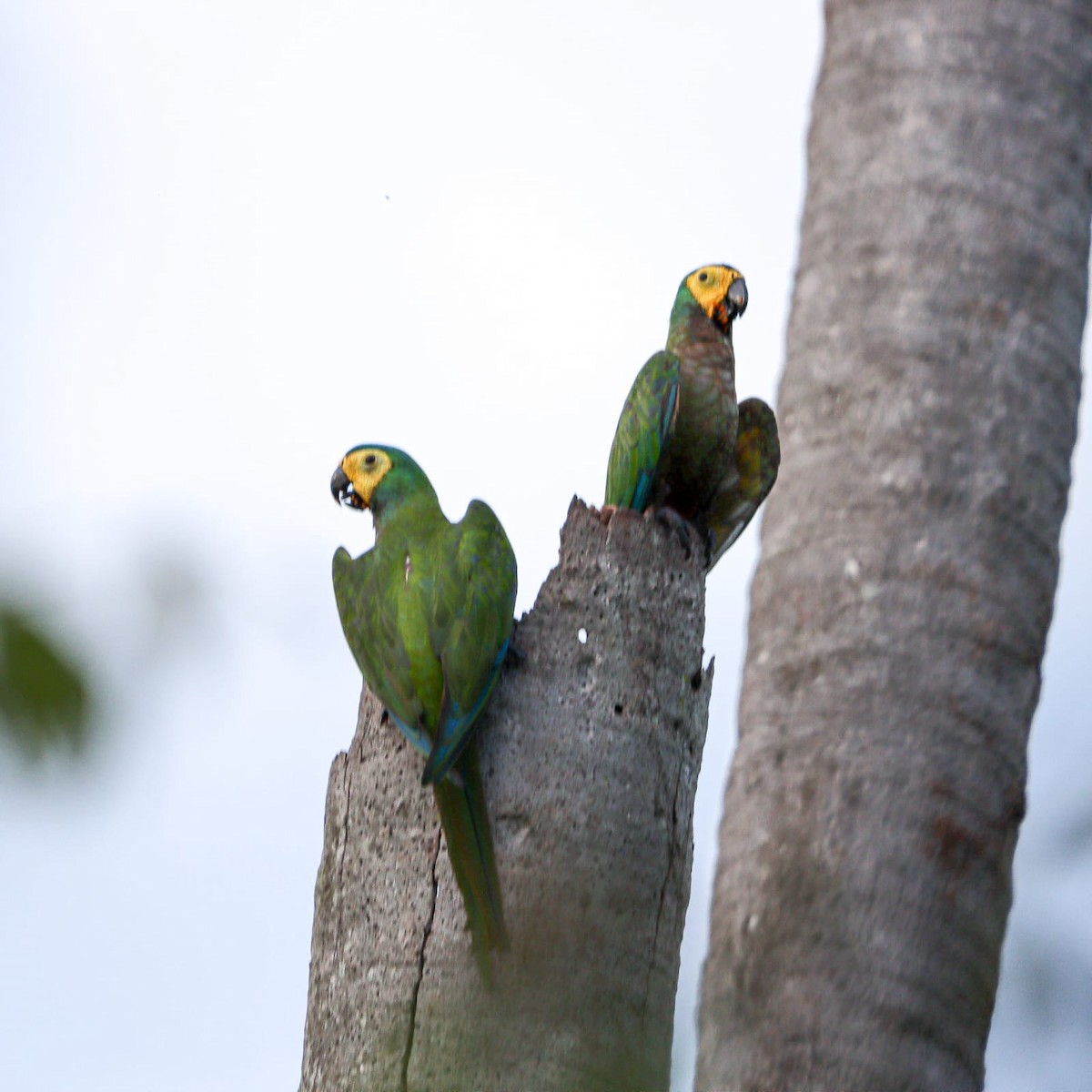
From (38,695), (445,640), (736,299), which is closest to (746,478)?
(736,299)

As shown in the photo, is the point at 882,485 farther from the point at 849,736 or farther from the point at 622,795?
the point at 622,795

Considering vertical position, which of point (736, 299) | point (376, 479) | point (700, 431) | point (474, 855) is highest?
point (736, 299)

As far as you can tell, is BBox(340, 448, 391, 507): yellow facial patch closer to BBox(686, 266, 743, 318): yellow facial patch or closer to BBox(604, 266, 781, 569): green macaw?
BBox(604, 266, 781, 569): green macaw

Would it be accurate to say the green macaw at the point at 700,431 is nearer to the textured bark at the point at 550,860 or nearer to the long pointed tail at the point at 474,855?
the textured bark at the point at 550,860

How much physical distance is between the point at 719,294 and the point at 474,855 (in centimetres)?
Answer: 193

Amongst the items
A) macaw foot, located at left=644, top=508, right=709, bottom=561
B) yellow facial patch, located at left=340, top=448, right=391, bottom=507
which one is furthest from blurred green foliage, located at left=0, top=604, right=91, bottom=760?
yellow facial patch, located at left=340, top=448, right=391, bottom=507

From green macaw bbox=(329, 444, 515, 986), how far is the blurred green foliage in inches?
70.6

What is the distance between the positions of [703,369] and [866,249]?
2.05 m

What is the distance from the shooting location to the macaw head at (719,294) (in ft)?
13.3

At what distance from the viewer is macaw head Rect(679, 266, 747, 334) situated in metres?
4.07

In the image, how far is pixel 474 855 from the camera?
2697mm

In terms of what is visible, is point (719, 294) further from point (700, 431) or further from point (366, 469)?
point (366, 469)

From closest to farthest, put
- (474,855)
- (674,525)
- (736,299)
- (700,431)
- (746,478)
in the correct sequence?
(474,855) → (674,525) → (700,431) → (746,478) → (736,299)

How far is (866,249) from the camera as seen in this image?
1.85m
